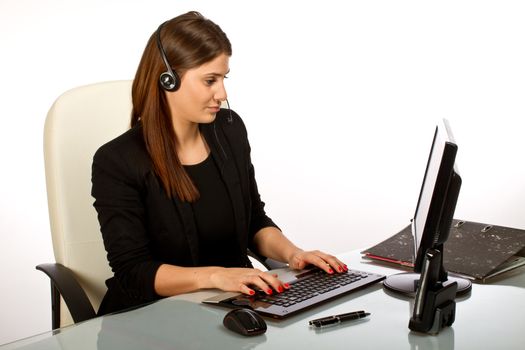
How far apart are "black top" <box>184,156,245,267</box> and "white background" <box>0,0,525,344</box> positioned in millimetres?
1203

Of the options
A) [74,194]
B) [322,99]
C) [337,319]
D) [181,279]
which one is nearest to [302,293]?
[337,319]

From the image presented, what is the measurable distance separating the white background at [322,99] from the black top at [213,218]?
1.20 meters

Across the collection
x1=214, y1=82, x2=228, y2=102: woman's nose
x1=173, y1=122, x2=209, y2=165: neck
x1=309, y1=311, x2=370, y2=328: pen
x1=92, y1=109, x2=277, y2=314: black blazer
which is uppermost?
x1=214, y1=82, x2=228, y2=102: woman's nose

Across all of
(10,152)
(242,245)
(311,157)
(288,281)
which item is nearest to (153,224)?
(242,245)

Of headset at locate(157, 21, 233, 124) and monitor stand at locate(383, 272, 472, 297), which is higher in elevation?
headset at locate(157, 21, 233, 124)

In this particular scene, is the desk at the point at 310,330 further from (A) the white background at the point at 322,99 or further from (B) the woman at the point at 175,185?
(A) the white background at the point at 322,99

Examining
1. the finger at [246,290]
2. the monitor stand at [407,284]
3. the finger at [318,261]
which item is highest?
Result: the finger at [246,290]

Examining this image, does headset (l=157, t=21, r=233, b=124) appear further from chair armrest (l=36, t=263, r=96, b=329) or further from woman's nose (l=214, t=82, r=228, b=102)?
chair armrest (l=36, t=263, r=96, b=329)

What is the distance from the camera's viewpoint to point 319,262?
1599mm

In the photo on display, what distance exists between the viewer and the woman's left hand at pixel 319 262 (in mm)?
1581

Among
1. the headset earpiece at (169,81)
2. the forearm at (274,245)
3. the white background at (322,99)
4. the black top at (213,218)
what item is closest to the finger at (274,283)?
the forearm at (274,245)

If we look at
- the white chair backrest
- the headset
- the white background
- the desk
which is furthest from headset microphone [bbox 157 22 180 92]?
the white background

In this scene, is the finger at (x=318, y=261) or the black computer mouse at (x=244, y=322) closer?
the black computer mouse at (x=244, y=322)

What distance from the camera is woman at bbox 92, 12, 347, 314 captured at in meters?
1.68
